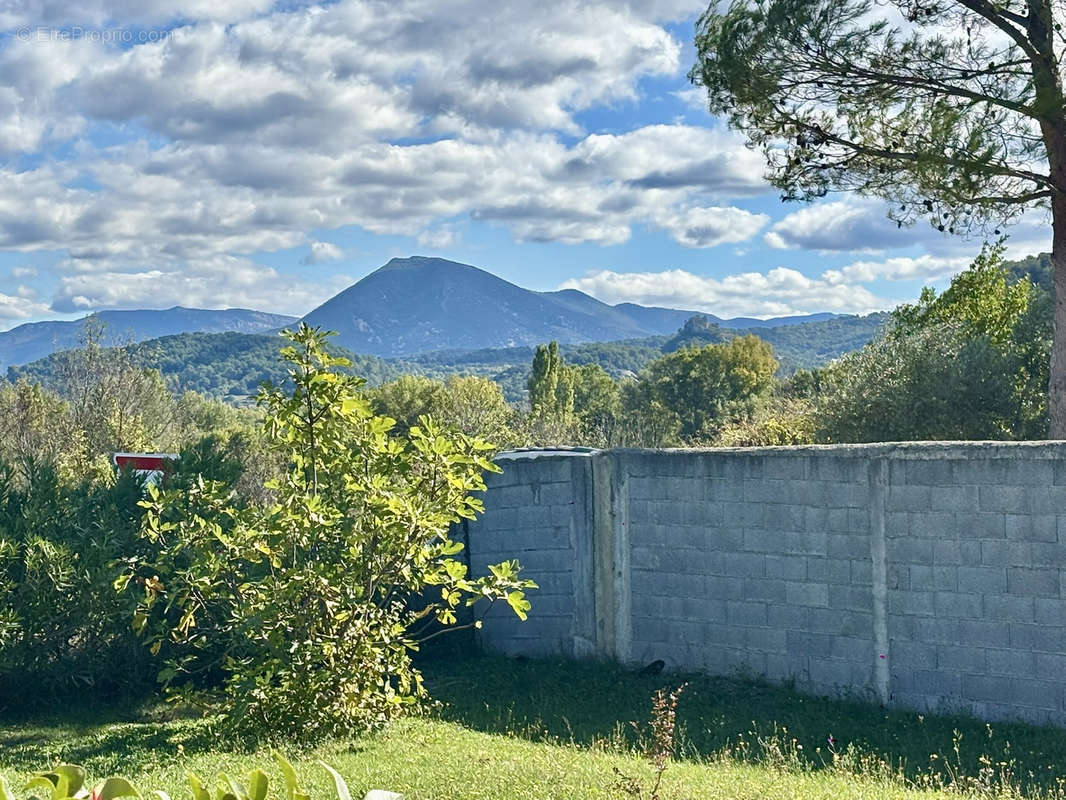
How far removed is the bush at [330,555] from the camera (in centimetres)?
732

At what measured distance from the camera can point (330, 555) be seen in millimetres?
7879

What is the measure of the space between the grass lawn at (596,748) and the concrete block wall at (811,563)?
34cm

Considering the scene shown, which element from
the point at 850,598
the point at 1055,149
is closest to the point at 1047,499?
the point at 850,598

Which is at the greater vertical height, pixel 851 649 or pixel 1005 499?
pixel 1005 499

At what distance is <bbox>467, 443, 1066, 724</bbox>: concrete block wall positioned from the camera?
26.7ft

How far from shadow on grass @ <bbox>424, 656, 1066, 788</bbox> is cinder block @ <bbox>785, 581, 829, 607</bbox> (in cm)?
75

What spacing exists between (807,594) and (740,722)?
4.58 feet

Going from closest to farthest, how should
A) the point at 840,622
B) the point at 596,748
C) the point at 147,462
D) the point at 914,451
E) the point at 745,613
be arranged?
the point at 596,748
the point at 914,451
the point at 840,622
the point at 745,613
the point at 147,462

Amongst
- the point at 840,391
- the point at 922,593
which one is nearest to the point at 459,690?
the point at 922,593

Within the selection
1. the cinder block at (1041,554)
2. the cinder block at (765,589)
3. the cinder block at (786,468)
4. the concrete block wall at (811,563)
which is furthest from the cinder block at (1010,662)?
the cinder block at (786,468)

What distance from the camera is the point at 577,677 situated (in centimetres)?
994

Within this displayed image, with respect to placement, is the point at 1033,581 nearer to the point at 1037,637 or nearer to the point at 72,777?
the point at 1037,637

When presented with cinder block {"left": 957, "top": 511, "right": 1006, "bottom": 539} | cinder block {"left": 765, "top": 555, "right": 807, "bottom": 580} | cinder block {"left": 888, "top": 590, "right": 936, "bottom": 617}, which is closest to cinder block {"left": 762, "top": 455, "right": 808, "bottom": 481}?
cinder block {"left": 765, "top": 555, "right": 807, "bottom": 580}

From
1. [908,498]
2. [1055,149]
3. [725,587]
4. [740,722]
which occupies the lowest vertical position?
[740,722]
